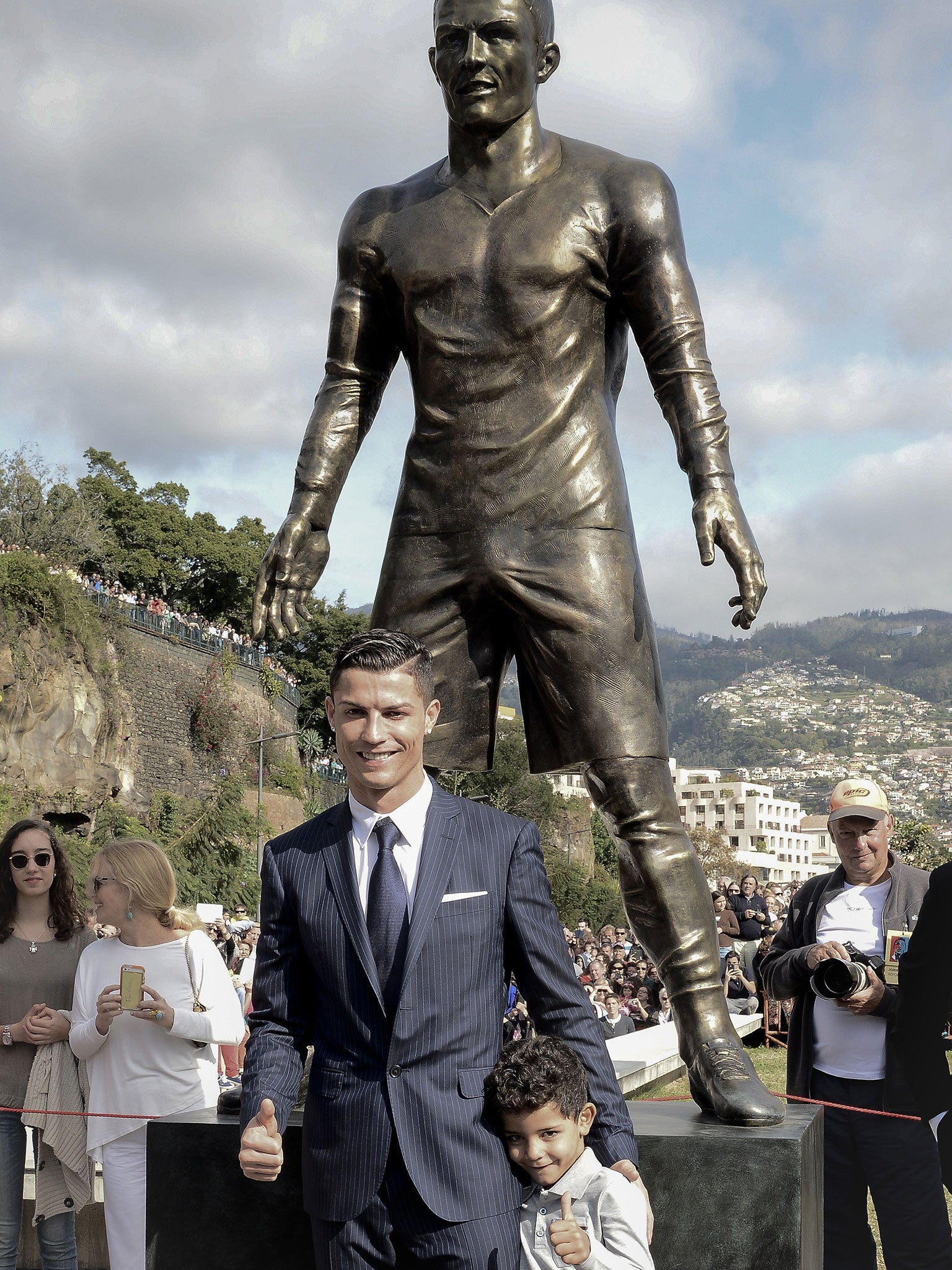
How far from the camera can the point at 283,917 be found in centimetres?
270

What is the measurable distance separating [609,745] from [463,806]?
0.92 meters

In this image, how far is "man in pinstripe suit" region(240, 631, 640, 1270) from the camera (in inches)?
98.3

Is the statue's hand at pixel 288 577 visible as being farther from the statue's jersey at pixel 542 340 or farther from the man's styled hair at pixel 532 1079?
the man's styled hair at pixel 532 1079

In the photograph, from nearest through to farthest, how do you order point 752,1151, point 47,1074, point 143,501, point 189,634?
1. point 752,1151
2. point 47,1074
3. point 189,634
4. point 143,501

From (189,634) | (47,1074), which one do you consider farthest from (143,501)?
(47,1074)

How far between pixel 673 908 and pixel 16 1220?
2746mm

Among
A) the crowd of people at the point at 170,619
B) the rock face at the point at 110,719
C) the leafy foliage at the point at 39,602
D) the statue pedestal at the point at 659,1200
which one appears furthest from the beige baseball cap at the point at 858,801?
the crowd of people at the point at 170,619

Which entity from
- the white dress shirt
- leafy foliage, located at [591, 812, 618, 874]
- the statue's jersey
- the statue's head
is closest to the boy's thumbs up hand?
the white dress shirt

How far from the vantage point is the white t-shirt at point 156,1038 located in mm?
4383

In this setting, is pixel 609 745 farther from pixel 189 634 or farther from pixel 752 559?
pixel 189 634

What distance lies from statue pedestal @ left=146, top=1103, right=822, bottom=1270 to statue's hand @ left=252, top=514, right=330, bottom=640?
4.42 ft

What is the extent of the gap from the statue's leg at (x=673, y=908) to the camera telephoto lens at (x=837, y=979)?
0.81 metres

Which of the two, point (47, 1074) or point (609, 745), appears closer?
point (609, 745)

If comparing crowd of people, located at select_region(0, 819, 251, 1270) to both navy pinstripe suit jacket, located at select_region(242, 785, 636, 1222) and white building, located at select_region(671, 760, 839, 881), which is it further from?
white building, located at select_region(671, 760, 839, 881)
